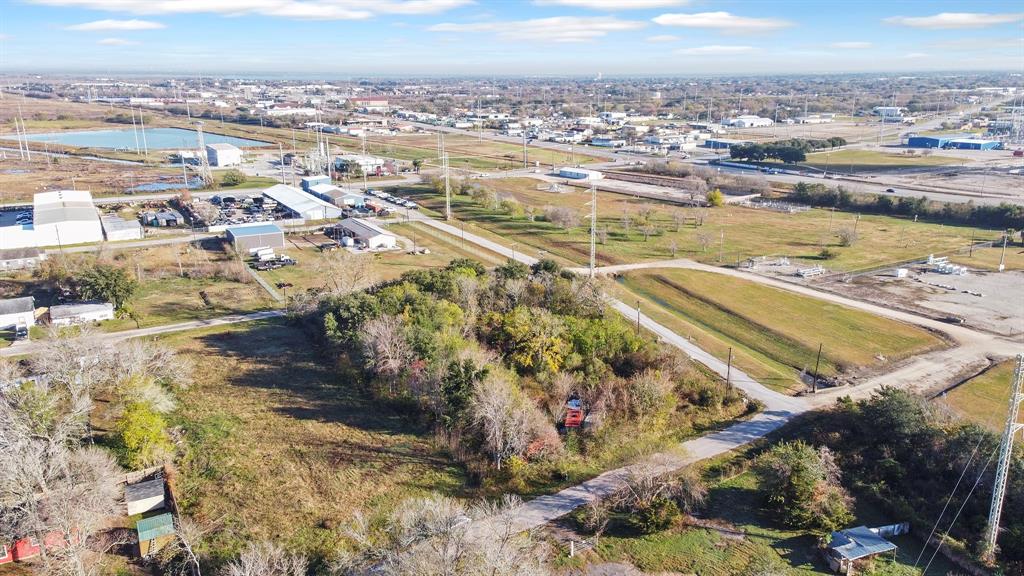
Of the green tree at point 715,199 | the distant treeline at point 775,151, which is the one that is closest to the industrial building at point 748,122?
the distant treeline at point 775,151

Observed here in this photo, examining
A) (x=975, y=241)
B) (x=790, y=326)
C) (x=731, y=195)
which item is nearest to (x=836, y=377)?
(x=790, y=326)

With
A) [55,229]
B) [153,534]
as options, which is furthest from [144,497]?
[55,229]

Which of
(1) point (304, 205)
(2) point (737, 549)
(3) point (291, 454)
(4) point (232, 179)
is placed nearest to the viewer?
(2) point (737, 549)

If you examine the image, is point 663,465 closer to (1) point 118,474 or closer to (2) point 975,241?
(1) point 118,474

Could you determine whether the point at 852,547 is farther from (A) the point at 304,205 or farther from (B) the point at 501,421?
(A) the point at 304,205

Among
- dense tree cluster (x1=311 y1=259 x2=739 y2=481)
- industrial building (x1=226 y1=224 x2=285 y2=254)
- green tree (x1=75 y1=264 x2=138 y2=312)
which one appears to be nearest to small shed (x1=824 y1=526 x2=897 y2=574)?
dense tree cluster (x1=311 y1=259 x2=739 y2=481)
